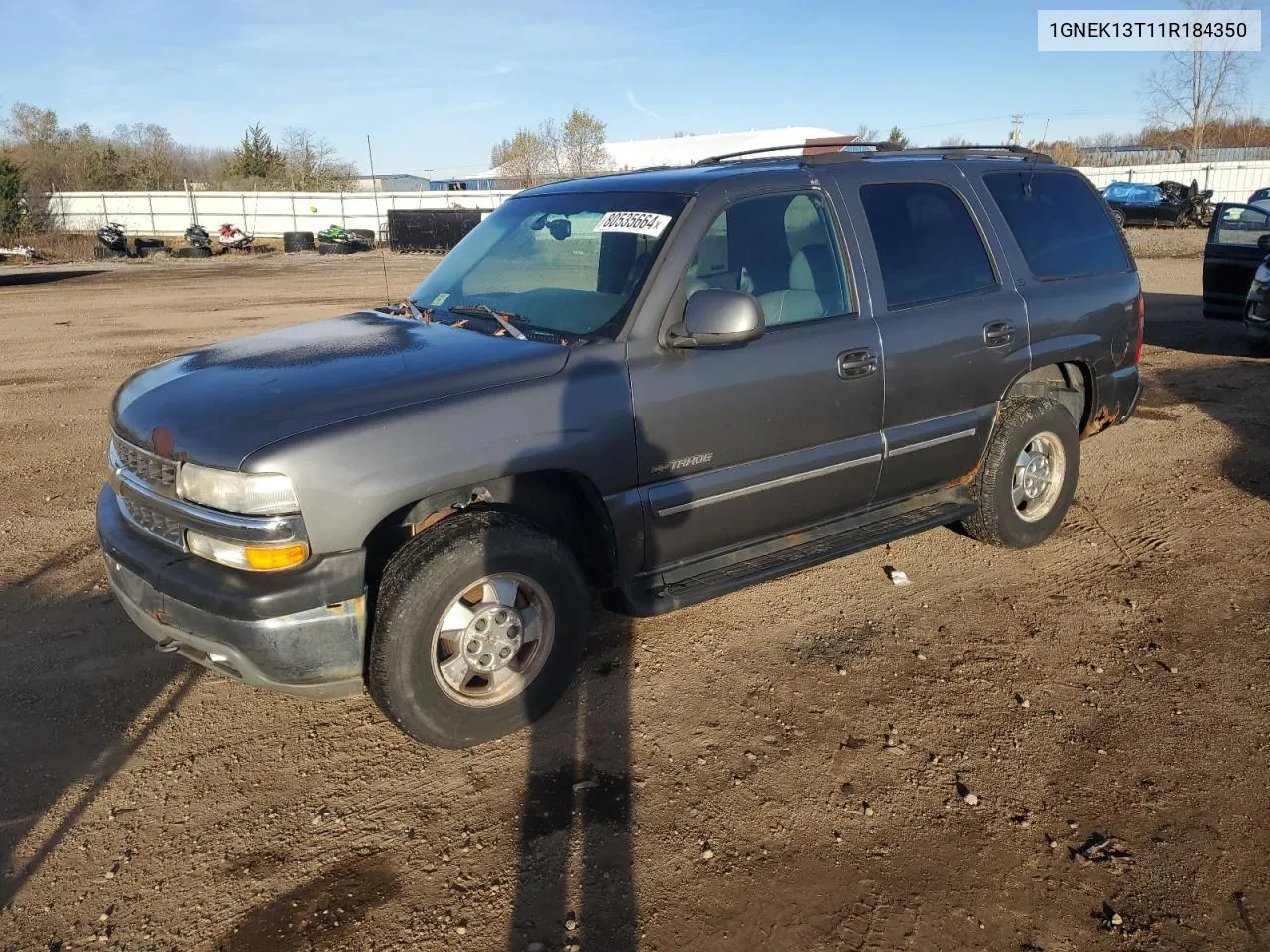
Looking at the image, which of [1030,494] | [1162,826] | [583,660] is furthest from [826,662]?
[1030,494]

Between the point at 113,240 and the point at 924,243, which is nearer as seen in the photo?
the point at 924,243

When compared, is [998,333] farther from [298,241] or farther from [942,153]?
[298,241]

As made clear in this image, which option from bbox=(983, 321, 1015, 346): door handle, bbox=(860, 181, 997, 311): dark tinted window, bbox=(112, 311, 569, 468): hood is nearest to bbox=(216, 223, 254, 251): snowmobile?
bbox=(112, 311, 569, 468): hood

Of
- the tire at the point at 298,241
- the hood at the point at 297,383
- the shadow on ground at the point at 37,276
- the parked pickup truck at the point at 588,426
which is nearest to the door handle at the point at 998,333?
the parked pickup truck at the point at 588,426

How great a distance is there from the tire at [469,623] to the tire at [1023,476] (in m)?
2.43

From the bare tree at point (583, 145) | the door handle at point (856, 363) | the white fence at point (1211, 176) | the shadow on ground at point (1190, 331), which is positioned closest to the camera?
the door handle at point (856, 363)

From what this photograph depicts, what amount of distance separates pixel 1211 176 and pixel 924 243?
40503 mm

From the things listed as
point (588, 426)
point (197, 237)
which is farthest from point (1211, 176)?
point (588, 426)

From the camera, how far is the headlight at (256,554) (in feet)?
9.58

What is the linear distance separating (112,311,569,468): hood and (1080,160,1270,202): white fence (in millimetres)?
39501

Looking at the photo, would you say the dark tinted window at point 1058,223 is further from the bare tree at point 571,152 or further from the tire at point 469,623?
the bare tree at point 571,152

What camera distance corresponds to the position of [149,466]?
323cm

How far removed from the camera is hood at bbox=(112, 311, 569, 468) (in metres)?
2.98

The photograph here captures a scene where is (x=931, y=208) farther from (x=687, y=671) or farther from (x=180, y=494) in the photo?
(x=180, y=494)
